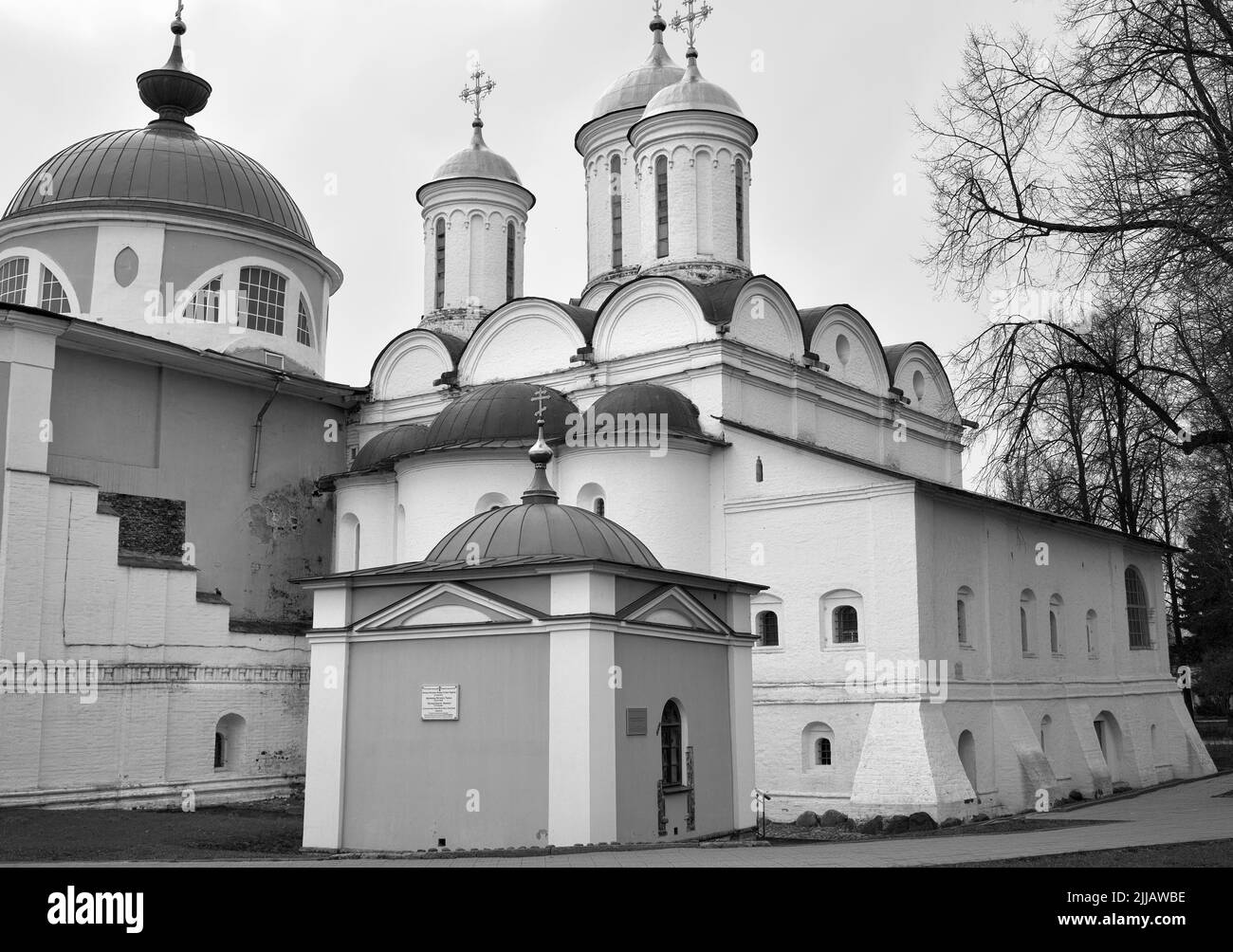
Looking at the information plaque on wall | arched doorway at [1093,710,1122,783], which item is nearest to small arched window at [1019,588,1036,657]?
arched doorway at [1093,710,1122,783]

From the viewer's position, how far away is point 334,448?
1019 inches

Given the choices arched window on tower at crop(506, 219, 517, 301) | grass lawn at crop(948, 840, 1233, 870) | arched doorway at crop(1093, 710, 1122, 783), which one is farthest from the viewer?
arched window on tower at crop(506, 219, 517, 301)

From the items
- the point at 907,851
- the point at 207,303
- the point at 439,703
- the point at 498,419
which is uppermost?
the point at 207,303

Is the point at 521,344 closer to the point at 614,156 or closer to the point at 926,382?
the point at 614,156

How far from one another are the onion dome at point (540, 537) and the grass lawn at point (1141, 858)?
520 cm

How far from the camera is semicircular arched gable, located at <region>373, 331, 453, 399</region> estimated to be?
2592cm

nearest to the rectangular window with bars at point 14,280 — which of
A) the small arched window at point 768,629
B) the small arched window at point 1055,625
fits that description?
the small arched window at point 768,629

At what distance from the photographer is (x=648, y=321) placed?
74.2 feet

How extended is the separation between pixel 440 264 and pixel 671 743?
59.0 ft

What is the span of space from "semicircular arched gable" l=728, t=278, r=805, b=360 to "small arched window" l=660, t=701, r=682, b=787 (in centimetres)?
988

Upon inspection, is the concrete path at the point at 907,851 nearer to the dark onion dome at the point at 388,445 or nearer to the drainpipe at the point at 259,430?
the dark onion dome at the point at 388,445

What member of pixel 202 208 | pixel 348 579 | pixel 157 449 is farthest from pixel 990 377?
pixel 202 208

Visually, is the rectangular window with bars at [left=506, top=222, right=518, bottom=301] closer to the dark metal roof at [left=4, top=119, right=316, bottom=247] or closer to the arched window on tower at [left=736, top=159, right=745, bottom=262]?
the dark metal roof at [left=4, top=119, right=316, bottom=247]

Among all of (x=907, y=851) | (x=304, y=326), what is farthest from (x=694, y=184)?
(x=907, y=851)
